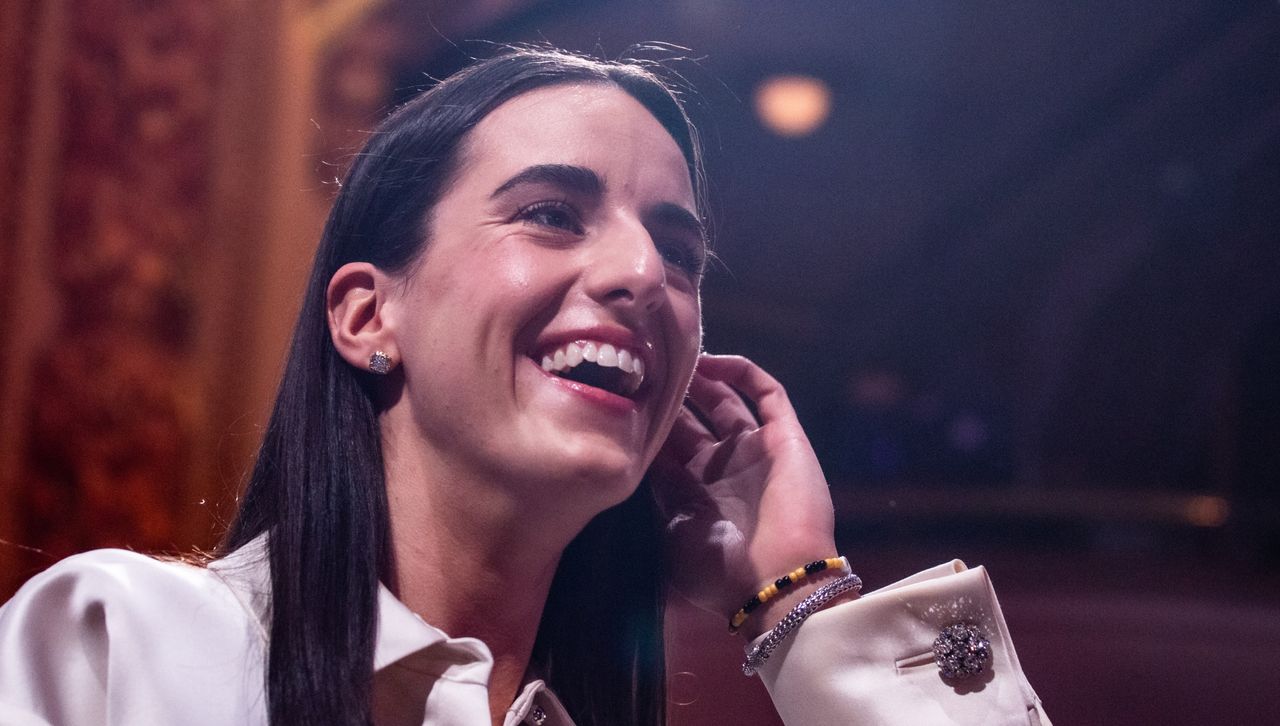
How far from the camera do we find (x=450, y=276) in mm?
871

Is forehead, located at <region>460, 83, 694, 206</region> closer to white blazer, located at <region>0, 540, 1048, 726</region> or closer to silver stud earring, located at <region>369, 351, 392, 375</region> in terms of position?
silver stud earring, located at <region>369, 351, 392, 375</region>

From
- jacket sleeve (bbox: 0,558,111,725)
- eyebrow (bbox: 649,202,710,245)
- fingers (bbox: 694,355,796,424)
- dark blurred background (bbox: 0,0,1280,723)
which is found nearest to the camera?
jacket sleeve (bbox: 0,558,111,725)

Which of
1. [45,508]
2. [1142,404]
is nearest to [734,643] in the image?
[45,508]

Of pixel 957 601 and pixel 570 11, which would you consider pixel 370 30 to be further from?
pixel 957 601

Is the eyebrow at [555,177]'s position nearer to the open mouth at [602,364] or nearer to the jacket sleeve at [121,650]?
the open mouth at [602,364]

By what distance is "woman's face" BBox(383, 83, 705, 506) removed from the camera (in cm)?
83

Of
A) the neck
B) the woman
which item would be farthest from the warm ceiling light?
Result: the neck

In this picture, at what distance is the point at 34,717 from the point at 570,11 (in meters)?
2.56

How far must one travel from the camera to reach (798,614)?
3.13 feet

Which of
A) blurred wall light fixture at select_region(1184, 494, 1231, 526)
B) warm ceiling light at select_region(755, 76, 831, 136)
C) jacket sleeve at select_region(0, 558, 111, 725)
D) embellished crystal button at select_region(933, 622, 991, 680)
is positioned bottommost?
jacket sleeve at select_region(0, 558, 111, 725)

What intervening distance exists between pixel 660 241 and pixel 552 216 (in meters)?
0.12

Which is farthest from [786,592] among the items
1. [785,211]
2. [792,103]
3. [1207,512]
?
[785,211]

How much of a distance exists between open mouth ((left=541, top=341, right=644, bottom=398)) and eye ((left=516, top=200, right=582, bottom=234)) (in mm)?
115

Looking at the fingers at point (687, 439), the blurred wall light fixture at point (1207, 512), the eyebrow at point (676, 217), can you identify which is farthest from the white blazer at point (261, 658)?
the blurred wall light fixture at point (1207, 512)
